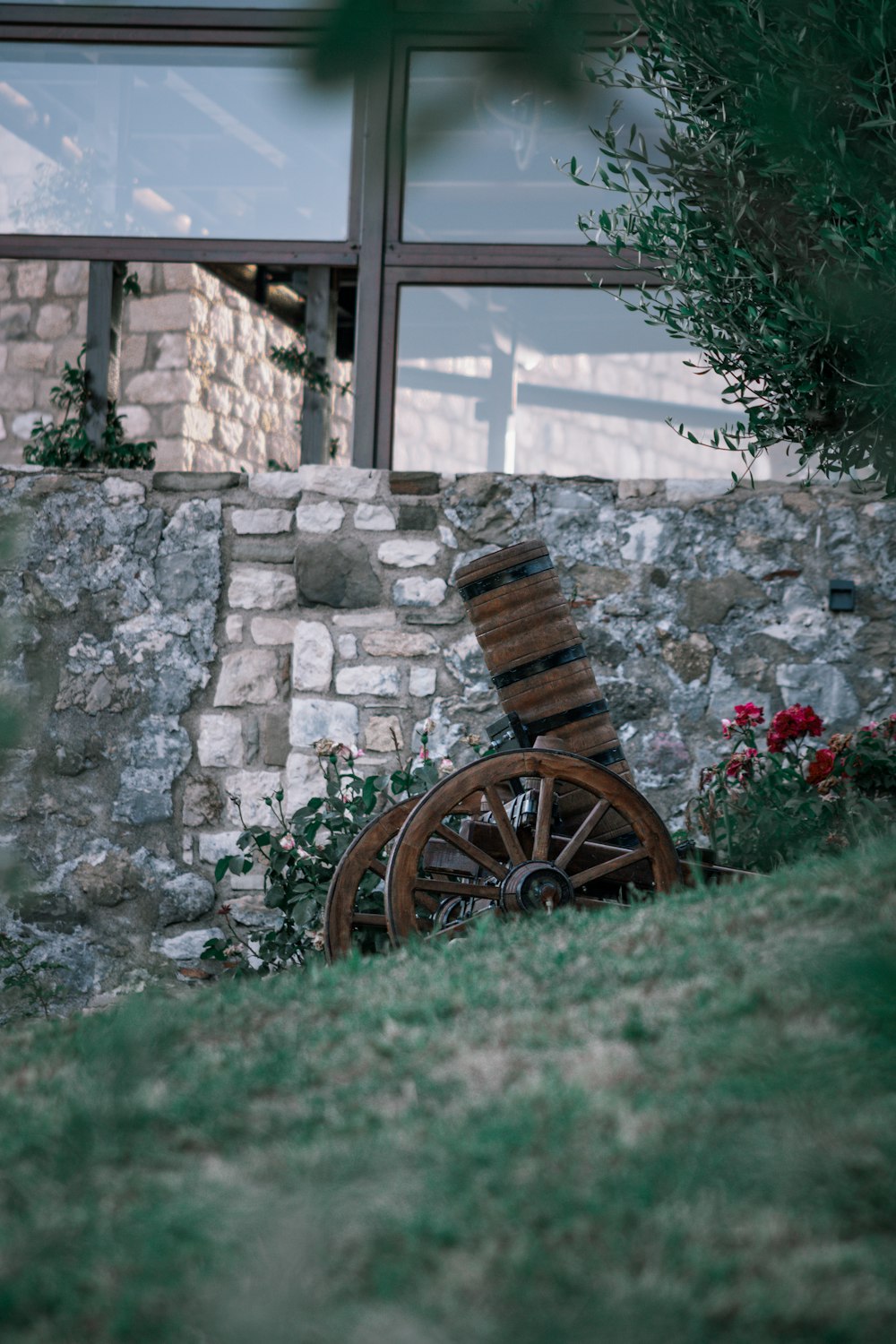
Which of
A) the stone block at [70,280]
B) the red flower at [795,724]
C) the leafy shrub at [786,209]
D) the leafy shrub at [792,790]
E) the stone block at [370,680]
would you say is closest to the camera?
the leafy shrub at [786,209]

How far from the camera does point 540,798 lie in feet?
9.74

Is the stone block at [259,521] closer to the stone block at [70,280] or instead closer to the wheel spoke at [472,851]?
the wheel spoke at [472,851]

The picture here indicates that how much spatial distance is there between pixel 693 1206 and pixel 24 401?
6.65 m

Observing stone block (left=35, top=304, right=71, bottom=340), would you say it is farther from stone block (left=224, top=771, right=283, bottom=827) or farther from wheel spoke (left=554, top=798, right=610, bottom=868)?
wheel spoke (left=554, top=798, right=610, bottom=868)

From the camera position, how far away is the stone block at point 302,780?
14.6 feet

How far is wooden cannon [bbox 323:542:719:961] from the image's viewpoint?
116 inches

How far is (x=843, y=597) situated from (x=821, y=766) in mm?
810

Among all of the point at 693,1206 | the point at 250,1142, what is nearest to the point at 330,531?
the point at 250,1142

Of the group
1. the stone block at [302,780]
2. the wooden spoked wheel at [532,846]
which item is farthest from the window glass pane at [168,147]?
the wooden spoked wheel at [532,846]

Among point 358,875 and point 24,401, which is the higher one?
point 24,401

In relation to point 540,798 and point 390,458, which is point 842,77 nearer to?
point 540,798

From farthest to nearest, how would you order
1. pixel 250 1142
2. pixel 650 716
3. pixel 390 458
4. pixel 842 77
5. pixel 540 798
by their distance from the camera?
pixel 390 458, pixel 650 716, pixel 540 798, pixel 842 77, pixel 250 1142

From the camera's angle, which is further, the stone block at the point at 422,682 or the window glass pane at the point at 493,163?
the window glass pane at the point at 493,163

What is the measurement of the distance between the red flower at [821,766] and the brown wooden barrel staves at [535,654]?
2.90ft
